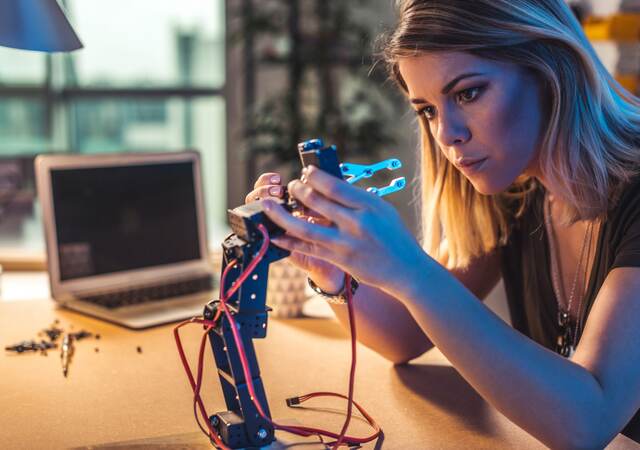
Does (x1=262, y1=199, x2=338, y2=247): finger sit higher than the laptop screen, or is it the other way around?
(x1=262, y1=199, x2=338, y2=247): finger

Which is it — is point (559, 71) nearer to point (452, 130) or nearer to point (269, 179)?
point (452, 130)

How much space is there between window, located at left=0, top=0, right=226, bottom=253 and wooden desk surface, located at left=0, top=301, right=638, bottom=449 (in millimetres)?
3477

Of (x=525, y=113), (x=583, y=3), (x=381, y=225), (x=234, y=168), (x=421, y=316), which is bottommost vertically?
(x=234, y=168)

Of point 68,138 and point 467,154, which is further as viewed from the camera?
point 68,138

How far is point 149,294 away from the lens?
5.33 ft

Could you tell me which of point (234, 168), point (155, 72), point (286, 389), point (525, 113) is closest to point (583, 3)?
point (525, 113)

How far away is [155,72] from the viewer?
492 cm

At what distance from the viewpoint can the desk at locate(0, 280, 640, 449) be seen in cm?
94

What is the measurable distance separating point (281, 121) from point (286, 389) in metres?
3.15

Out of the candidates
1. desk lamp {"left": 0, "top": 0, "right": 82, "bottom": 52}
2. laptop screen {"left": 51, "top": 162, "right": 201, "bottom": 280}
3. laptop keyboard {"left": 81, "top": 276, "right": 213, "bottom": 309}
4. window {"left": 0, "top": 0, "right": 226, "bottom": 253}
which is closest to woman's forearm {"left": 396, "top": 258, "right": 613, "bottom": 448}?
desk lamp {"left": 0, "top": 0, "right": 82, "bottom": 52}

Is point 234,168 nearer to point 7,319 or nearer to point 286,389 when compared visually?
point 7,319

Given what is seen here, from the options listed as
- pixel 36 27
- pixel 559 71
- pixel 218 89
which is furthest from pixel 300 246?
pixel 218 89

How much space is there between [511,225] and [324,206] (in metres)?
0.74

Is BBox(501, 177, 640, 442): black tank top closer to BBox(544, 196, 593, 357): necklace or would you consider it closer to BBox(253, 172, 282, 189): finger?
BBox(544, 196, 593, 357): necklace
